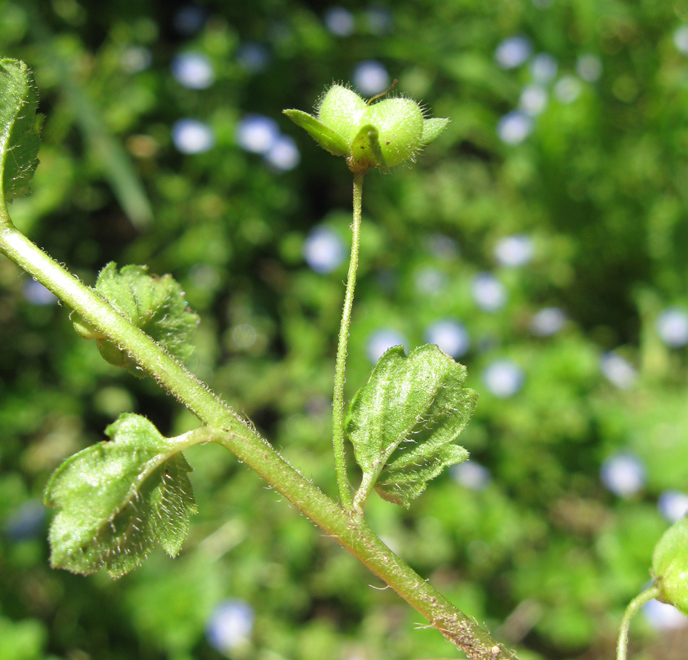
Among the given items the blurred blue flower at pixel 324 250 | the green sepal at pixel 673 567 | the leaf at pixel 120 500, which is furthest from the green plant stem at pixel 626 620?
the blurred blue flower at pixel 324 250

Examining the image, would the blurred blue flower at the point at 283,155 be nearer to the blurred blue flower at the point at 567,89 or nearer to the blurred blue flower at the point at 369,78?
the blurred blue flower at the point at 369,78

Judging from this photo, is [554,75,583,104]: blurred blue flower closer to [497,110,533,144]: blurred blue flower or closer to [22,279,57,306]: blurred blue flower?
[497,110,533,144]: blurred blue flower

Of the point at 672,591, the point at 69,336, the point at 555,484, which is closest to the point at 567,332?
the point at 555,484

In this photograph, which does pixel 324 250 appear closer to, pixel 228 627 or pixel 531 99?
pixel 531 99

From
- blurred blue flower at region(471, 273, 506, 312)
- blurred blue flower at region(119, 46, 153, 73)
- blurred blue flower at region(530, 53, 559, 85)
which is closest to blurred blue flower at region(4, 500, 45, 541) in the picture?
blurred blue flower at region(119, 46, 153, 73)

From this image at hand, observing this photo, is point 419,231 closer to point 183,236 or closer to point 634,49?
point 183,236
